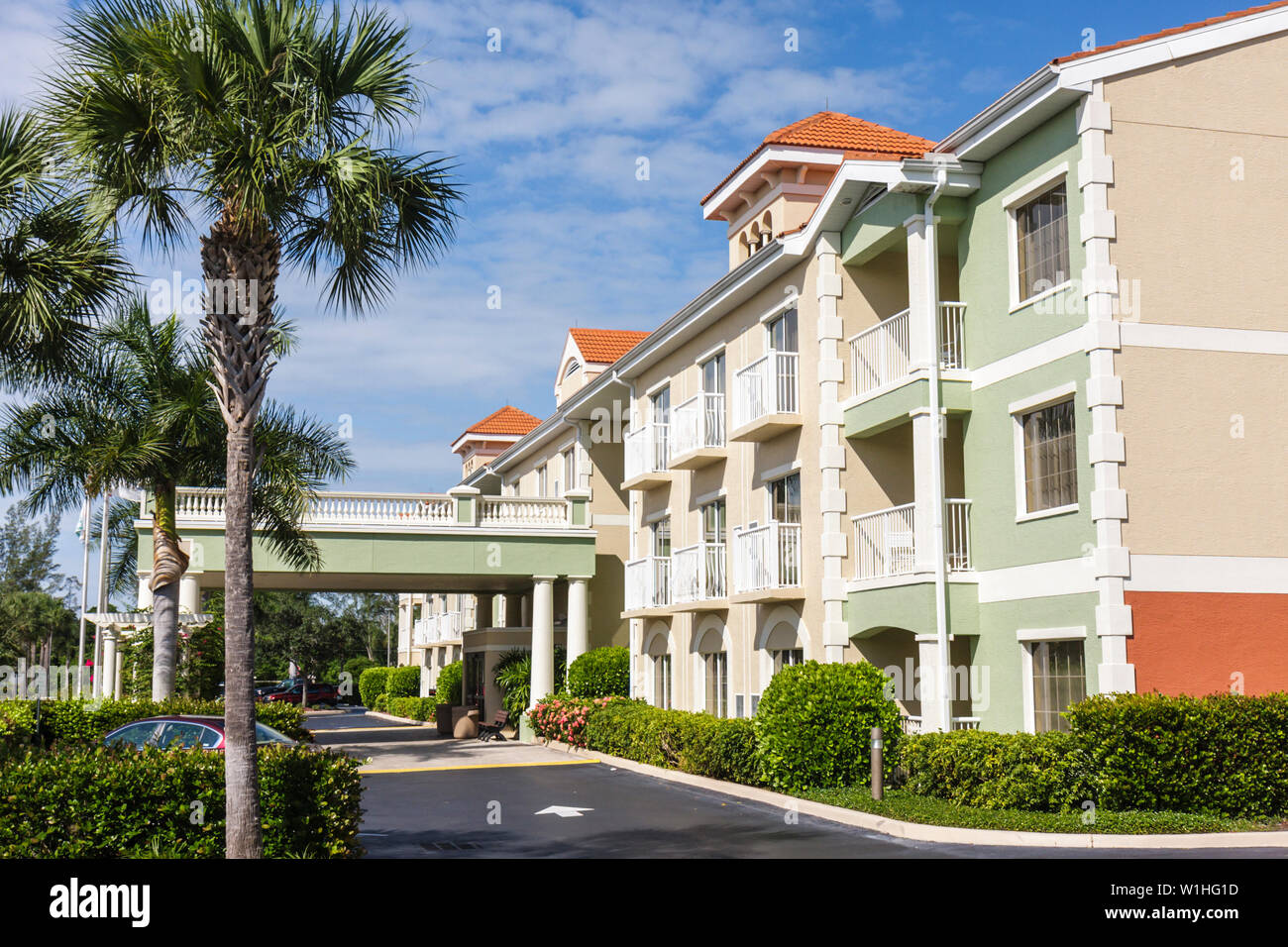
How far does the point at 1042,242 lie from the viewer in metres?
17.6

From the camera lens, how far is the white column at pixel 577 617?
31766mm

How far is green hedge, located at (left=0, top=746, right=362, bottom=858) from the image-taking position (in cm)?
1062

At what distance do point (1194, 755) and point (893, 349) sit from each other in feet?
27.2

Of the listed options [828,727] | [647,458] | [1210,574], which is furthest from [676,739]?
[1210,574]

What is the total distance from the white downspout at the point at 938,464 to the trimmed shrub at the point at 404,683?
38805 mm

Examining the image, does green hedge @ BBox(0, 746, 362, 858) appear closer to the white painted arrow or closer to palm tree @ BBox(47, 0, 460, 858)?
palm tree @ BBox(47, 0, 460, 858)

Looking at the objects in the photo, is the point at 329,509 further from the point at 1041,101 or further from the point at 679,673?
the point at 1041,101

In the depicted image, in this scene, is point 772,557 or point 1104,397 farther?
point 772,557

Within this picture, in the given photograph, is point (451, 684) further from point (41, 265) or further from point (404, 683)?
point (41, 265)

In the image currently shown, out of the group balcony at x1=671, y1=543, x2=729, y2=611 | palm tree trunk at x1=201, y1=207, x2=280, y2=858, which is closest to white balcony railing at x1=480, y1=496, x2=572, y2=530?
balcony at x1=671, y1=543, x2=729, y2=611

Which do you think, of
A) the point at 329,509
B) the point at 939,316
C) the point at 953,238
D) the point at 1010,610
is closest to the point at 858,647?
the point at 1010,610

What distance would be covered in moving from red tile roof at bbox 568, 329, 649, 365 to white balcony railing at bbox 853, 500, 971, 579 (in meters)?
18.7

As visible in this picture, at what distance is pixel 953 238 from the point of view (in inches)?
787

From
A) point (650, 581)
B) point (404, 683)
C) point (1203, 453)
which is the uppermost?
point (1203, 453)
